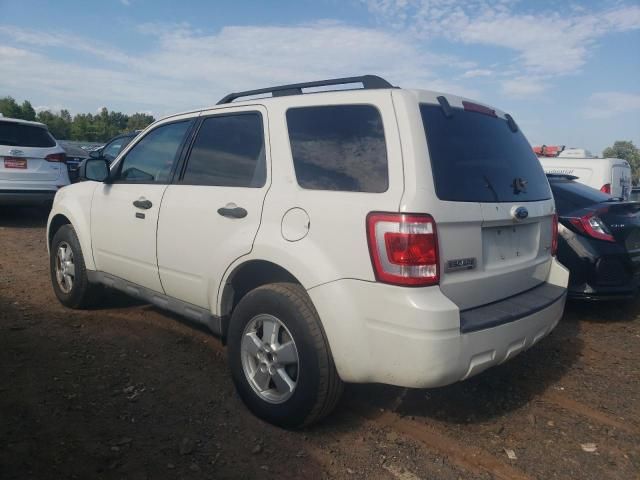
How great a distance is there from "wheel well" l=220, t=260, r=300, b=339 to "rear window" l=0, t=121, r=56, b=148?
7.50 meters

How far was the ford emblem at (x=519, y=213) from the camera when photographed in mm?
2779

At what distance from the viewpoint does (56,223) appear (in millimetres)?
4848

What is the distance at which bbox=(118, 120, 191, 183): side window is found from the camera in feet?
12.1

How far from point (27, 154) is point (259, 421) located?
314 inches

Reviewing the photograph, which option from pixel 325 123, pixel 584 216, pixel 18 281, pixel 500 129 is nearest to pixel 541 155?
pixel 584 216

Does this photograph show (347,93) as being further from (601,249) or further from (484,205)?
(601,249)

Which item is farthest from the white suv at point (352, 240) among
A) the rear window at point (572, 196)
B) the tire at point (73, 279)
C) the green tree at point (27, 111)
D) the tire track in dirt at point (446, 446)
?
the green tree at point (27, 111)

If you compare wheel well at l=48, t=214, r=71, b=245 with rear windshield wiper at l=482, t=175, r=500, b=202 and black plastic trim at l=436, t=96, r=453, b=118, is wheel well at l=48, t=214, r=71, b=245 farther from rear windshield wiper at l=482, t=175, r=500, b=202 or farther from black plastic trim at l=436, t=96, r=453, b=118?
rear windshield wiper at l=482, t=175, r=500, b=202

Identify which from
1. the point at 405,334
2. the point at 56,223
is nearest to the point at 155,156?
the point at 56,223

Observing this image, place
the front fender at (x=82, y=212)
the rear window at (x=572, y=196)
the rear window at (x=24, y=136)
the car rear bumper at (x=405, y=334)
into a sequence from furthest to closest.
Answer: the rear window at (x=24, y=136) < the rear window at (x=572, y=196) < the front fender at (x=82, y=212) < the car rear bumper at (x=405, y=334)

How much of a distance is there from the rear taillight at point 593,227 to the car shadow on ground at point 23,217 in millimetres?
9193

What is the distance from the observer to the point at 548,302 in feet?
9.58

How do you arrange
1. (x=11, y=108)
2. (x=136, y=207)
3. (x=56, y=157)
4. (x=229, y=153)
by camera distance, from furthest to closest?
(x=11, y=108) → (x=56, y=157) → (x=136, y=207) → (x=229, y=153)

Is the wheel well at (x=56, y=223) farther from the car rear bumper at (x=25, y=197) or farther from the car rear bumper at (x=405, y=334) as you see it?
the car rear bumper at (x=25, y=197)
